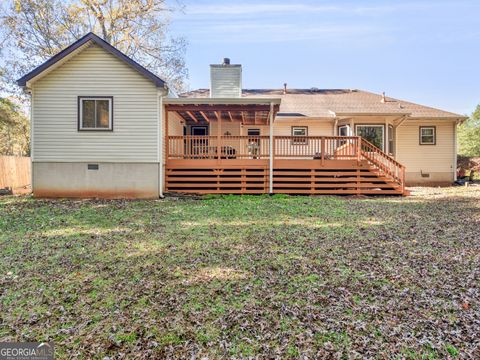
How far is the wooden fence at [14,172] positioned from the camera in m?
13.9

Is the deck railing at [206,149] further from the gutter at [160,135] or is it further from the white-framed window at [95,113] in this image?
the white-framed window at [95,113]

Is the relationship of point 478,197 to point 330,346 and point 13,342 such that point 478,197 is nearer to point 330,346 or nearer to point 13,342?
Answer: point 330,346

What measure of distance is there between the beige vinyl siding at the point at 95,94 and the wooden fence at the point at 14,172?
17.3 ft

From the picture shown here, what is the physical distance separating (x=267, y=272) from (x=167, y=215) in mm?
4325

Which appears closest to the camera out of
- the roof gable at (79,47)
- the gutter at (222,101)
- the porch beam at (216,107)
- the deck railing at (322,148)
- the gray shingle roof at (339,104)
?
the roof gable at (79,47)

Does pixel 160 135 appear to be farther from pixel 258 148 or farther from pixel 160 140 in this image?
pixel 258 148

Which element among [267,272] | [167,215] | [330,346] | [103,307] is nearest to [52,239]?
[167,215]

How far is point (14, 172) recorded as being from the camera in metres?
14.8

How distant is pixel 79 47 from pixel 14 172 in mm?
8412

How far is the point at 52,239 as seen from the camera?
18.1 ft

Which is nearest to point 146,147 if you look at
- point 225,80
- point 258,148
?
point 258,148

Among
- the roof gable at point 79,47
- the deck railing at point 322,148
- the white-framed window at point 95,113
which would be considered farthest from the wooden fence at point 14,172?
the deck railing at point 322,148

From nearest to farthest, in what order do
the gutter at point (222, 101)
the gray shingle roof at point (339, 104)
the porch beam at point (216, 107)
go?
the gutter at point (222, 101)
the porch beam at point (216, 107)
the gray shingle roof at point (339, 104)

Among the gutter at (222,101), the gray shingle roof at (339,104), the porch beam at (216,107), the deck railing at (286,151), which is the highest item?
the gray shingle roof at (339,104)
